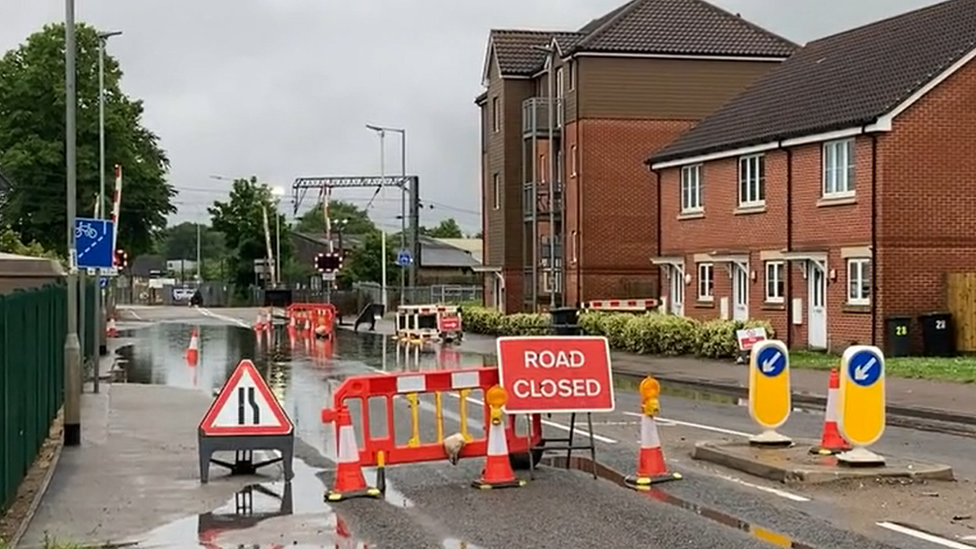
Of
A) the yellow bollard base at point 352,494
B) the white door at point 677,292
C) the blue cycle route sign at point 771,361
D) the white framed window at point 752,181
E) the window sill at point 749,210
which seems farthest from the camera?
the white door at point 677,292

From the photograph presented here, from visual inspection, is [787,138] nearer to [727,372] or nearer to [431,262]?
[727,372]

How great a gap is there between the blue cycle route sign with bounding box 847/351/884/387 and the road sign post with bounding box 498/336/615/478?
227cm

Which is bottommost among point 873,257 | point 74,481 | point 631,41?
point 74,481

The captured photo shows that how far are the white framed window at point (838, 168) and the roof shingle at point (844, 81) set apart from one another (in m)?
0.53

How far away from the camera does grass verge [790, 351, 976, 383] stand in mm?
26028

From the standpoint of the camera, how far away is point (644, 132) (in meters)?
49.9

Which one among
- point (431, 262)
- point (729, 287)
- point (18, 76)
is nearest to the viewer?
point (729, 287)

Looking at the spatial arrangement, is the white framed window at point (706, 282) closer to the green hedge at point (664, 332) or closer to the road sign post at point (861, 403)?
the green hedge at point (664, 332)

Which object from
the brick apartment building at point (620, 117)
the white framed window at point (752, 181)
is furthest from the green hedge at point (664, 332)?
the brick apartment building at point (620, 117)

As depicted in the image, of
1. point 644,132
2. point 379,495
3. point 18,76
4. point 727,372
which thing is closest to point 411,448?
point 379,495

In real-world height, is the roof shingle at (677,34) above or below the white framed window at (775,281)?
above

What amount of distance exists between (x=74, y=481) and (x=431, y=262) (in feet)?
347

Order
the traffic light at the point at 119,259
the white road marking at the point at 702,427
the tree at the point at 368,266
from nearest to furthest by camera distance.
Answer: the white road marking at the point at 702,427
the traffic light at the point at 119,259
the tree at the point at 368,266

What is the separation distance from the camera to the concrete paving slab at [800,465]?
1323cm
